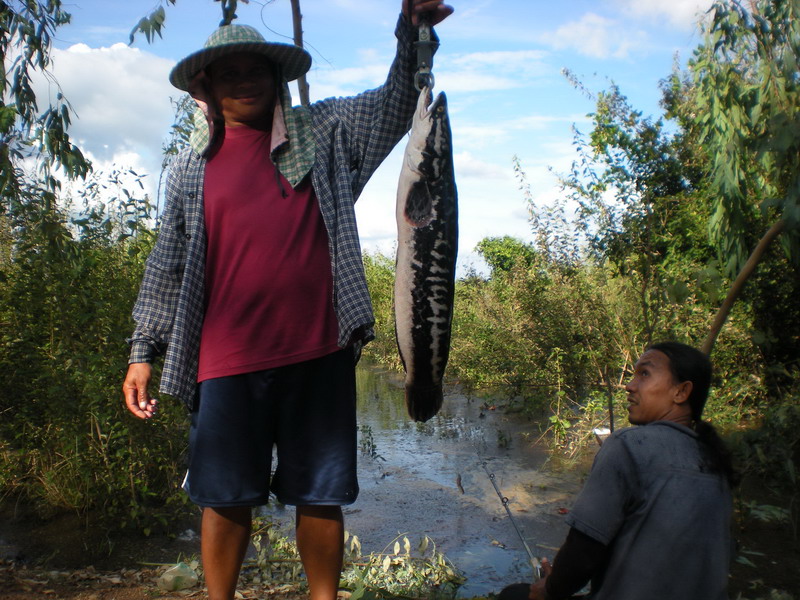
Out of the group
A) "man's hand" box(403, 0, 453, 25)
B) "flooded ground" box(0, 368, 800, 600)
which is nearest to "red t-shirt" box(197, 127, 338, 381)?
"man's hand" box(403, 0, 453, 25)

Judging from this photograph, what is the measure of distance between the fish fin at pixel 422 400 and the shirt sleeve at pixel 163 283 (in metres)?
0.85

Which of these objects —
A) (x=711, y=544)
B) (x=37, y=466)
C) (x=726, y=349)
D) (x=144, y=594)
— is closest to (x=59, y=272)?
(x=37, y=466)

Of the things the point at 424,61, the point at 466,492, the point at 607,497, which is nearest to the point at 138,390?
the point at 424,61

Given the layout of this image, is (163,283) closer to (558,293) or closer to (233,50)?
(233,50)

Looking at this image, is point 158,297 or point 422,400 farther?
point 158,297

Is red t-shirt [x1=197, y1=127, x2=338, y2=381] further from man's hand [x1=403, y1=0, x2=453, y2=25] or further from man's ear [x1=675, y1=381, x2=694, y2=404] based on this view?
man's ear [x1=675, y1=381, x2=694, y2=404]

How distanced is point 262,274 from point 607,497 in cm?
118

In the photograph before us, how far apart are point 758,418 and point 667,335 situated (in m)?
2.27

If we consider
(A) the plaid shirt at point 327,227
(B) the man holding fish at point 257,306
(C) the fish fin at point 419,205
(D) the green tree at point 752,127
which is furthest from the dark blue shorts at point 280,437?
(D) the green tree at point 752,127

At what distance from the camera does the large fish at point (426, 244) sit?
2.18 m

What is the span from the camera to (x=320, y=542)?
2434mm

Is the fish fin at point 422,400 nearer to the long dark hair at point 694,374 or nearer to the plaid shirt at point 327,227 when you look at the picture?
the plaid shirt at point 327,227

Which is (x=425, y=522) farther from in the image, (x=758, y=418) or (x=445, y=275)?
(x=758, y=418)

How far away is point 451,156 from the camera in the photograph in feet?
7.27
